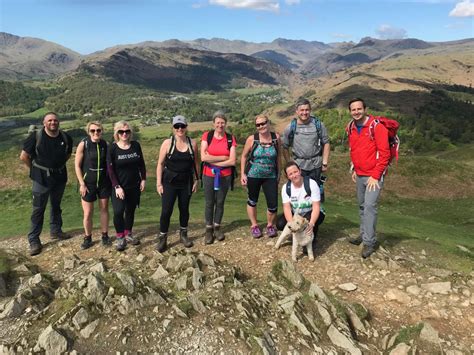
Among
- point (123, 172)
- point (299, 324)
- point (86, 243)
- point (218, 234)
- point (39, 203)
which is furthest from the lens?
point (218, 234)

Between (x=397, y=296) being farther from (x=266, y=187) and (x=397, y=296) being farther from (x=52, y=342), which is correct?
(x=52, y=342)

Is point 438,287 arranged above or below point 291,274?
below

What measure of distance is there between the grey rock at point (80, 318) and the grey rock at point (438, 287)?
7990mm

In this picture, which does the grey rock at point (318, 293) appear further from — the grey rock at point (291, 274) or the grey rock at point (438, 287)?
the grey rock at point (438, 287)

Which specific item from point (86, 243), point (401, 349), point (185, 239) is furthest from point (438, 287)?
point (86, 243)

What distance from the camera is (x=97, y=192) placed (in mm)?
11266

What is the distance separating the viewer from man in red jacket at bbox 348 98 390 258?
9953 mm

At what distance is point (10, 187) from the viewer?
28.9m

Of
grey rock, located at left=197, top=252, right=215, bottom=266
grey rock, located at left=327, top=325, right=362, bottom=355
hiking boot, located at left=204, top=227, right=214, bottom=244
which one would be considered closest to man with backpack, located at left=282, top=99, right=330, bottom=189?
hiking boot, located at left=204, top=227, right=214, bottom=244

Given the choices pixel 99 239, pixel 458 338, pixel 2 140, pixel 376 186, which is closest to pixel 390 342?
pixel 458 338

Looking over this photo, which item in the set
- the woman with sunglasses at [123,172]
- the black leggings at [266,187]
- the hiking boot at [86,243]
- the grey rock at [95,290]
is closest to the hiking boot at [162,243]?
the woman with sunglasses at [123,172]

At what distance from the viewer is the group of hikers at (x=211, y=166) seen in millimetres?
10359

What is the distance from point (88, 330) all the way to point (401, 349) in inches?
242

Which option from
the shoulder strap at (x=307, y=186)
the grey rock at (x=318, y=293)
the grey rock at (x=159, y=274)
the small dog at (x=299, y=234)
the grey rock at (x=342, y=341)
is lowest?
the grey rock at (x=342, y=341)
